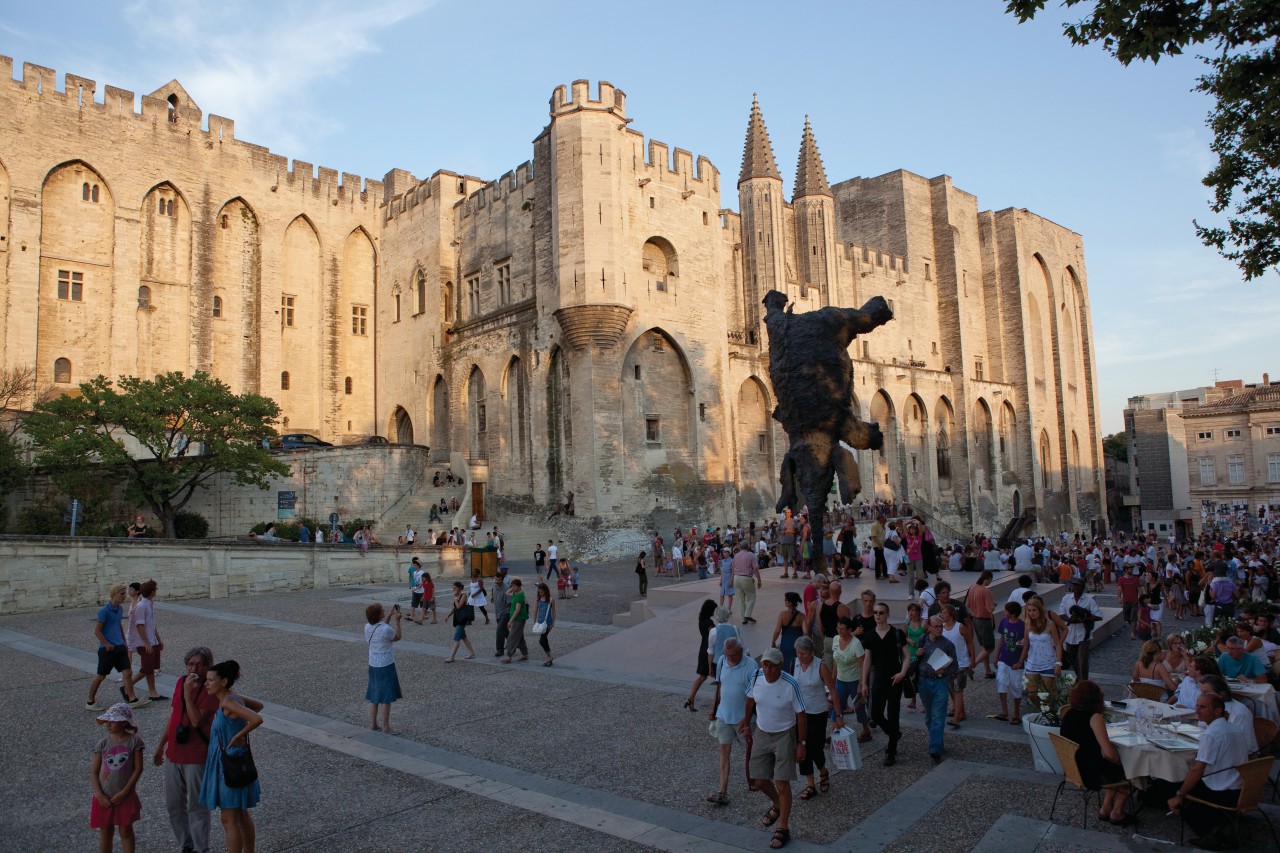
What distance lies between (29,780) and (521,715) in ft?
13.6

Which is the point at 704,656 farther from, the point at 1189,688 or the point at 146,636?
the point at 146,636

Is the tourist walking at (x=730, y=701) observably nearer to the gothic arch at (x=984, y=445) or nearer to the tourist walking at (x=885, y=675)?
the tourist walking at (x=885, y=675)

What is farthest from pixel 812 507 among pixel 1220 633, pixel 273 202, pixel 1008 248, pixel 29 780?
pixel 1008 248

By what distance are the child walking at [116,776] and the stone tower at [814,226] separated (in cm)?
3821

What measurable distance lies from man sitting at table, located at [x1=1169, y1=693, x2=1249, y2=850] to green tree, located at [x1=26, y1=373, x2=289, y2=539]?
2485 centimetres

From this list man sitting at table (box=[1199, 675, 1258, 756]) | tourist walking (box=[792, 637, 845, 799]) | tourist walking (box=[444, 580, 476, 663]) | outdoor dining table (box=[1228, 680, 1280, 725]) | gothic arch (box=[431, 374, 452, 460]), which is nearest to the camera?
man sitting at table (box=[1199, 675, 1258, 756])

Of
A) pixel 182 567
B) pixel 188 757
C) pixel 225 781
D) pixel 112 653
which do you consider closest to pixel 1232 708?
pixel 225 781

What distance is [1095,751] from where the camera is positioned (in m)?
5.66

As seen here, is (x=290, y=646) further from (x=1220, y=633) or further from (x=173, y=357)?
(x=173, y=357)

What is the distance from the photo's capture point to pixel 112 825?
16.0ft

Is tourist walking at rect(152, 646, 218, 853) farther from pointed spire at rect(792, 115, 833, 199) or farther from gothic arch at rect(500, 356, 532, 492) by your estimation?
pointed spire at rect(792, 115, 833, 199)

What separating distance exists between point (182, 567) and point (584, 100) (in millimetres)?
19886

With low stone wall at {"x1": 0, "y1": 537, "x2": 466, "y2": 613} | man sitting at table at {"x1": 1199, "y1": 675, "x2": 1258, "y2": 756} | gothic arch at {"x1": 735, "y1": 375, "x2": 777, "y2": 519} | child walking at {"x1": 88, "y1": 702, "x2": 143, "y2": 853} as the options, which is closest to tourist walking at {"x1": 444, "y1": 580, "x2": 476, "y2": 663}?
child walking at {"x1": 88, "y1": 702, "x2": 143, "y2": 853}

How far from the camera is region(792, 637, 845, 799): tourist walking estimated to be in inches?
248
